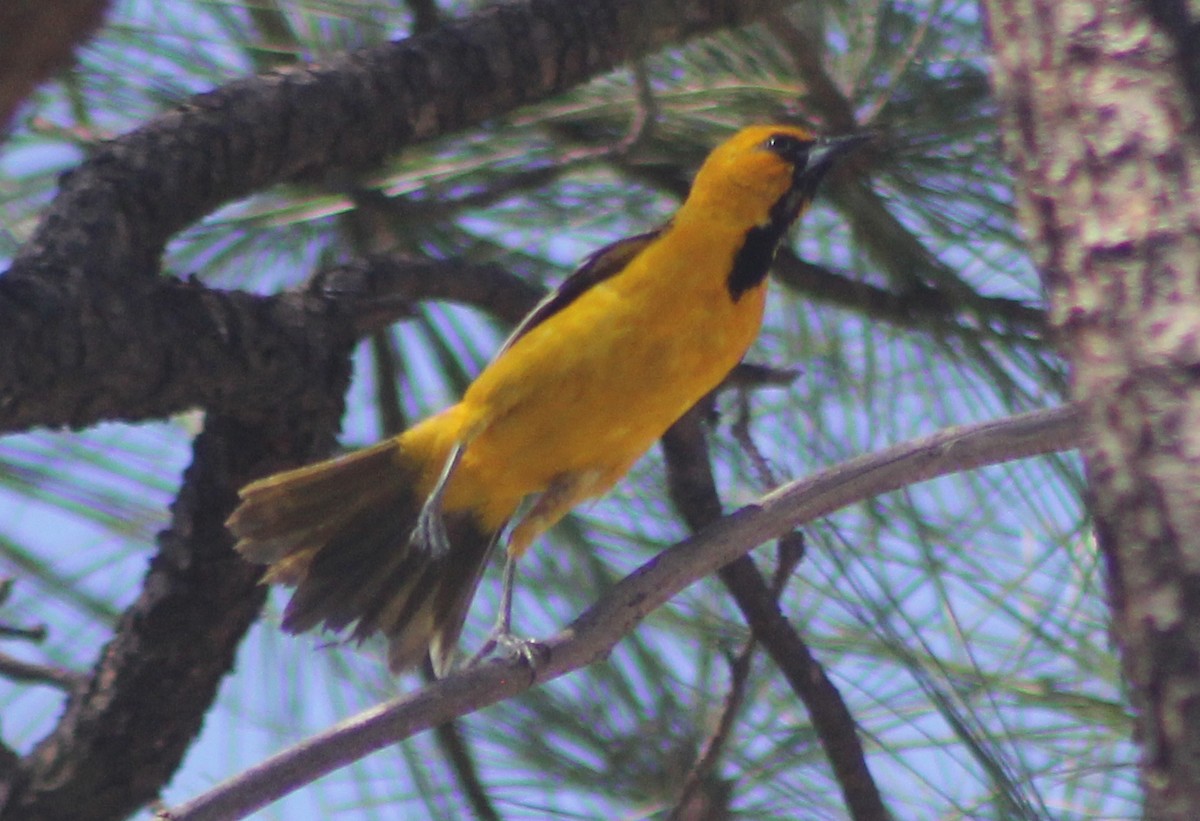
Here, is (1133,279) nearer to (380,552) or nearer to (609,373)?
(609,373)

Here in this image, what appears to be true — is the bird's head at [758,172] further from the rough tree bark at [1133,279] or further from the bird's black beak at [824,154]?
the rough tree bark at [1133,279]

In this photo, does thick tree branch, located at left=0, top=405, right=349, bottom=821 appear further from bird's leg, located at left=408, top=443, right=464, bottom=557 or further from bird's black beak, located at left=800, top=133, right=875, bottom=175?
bird's black beak, located at left=800, top=133, right=875, bottom=175

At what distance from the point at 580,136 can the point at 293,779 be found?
1.91 m

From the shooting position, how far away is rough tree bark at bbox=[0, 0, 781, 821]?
215cm

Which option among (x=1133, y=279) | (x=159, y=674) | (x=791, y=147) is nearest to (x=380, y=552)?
(x=159, y=674)

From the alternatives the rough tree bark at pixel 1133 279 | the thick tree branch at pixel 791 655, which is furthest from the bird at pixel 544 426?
the rough tree bark at pixel 1133 279

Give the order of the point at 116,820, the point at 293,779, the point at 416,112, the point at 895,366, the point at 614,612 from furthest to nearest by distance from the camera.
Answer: the point at 895,366 < the point at 416,112 < the point at 116,820 < the point at 614,612 < the point at 293,779

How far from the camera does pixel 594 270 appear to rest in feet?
9.92

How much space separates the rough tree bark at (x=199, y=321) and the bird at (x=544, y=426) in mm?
150

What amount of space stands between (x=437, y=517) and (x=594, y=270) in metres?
0.59

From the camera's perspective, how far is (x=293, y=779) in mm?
1615

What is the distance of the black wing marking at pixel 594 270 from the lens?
9.64 feet

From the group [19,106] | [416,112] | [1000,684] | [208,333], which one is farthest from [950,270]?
[19,106]

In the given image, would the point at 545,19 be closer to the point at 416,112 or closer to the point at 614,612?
the point at 416,112
